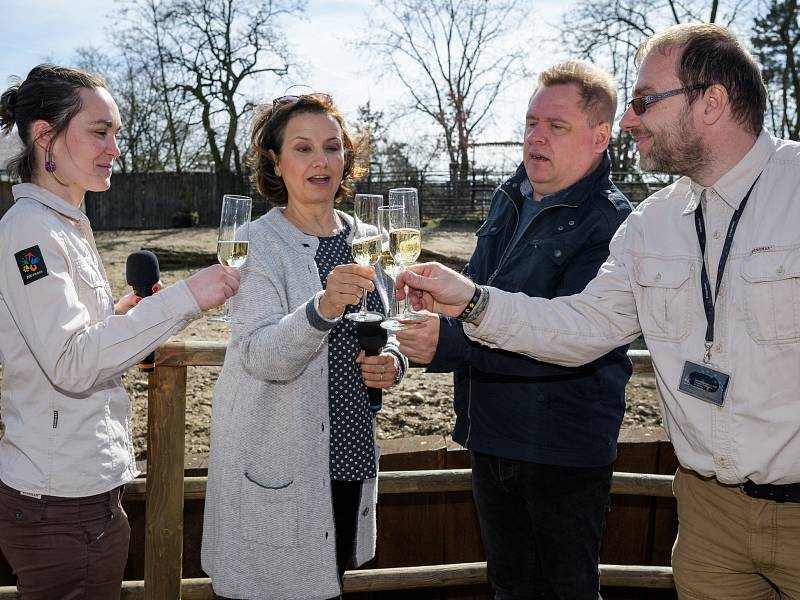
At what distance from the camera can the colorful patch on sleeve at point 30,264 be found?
6.77ft

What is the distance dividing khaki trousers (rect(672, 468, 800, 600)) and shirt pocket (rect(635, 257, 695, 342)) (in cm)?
45

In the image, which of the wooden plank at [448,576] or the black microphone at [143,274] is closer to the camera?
the black microphone at [143,274]

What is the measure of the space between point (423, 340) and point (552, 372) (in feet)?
1.54

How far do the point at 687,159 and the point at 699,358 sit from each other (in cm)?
57

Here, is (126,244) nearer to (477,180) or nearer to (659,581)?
(477,180)

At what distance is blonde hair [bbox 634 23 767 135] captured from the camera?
218 centimetres

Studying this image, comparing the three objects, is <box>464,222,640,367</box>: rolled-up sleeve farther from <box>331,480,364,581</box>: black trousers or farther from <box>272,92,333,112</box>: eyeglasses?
<box>272,92,333,112</box>: eyeglasses

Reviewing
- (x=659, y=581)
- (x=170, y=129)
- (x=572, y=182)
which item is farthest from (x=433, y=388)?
(x=170, y=129)

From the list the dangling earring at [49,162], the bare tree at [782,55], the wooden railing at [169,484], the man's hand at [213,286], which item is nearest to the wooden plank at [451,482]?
the wooden railing at [169,484]

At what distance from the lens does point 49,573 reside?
7.27 feet

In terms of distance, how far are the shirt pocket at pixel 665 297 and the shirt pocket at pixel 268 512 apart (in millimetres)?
1242

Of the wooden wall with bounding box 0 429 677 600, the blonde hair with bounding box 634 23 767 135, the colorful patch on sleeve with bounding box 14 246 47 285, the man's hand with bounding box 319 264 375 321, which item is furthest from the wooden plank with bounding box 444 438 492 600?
the colorful patch on sleeve with bounding box 14 246 47 285

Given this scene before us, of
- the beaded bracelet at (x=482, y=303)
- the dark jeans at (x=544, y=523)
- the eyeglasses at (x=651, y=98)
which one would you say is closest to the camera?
the eyeglasses at (x=651, y=98)

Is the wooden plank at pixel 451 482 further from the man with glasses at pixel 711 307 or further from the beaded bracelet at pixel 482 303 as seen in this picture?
the beaded bracelet at pixel 482 303
